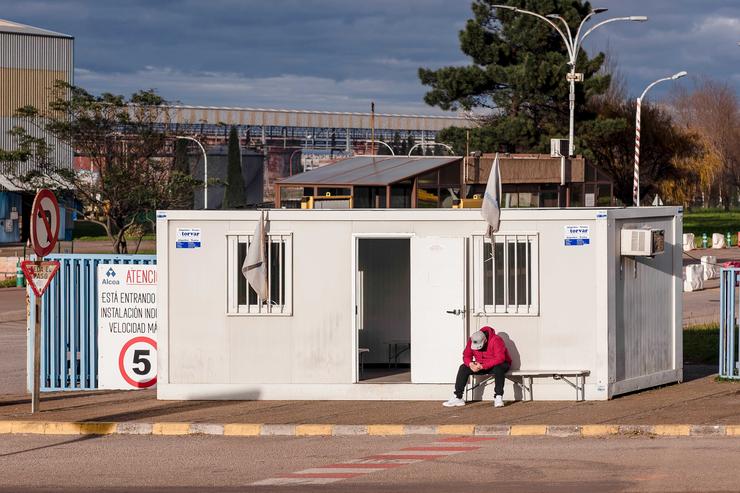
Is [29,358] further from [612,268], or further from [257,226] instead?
[612,268]

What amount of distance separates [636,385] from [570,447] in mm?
3578

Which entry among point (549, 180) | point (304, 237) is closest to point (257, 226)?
point (304, 237)

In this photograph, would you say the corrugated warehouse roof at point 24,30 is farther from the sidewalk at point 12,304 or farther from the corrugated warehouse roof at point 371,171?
the corrugated warehouse roof at point 371,171

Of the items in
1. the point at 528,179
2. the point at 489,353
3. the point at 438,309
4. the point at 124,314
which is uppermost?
the point at 528,179

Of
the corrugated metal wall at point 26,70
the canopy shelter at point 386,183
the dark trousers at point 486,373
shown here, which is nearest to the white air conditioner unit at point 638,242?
the dark trousers at point 486,373

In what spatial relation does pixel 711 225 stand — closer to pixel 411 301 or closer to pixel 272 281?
pixel 411 301

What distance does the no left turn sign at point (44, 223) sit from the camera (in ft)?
45.0

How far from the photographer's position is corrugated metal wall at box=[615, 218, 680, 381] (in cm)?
1478

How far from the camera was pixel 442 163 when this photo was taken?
19.6m

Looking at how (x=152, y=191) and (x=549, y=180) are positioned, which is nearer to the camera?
(x=549, y=180)

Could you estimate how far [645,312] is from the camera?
1525 cm

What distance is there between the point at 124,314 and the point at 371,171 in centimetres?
570

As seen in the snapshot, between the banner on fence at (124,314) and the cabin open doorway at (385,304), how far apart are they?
308cm

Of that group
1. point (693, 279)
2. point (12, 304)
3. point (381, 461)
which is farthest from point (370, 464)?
point (693, 279)
